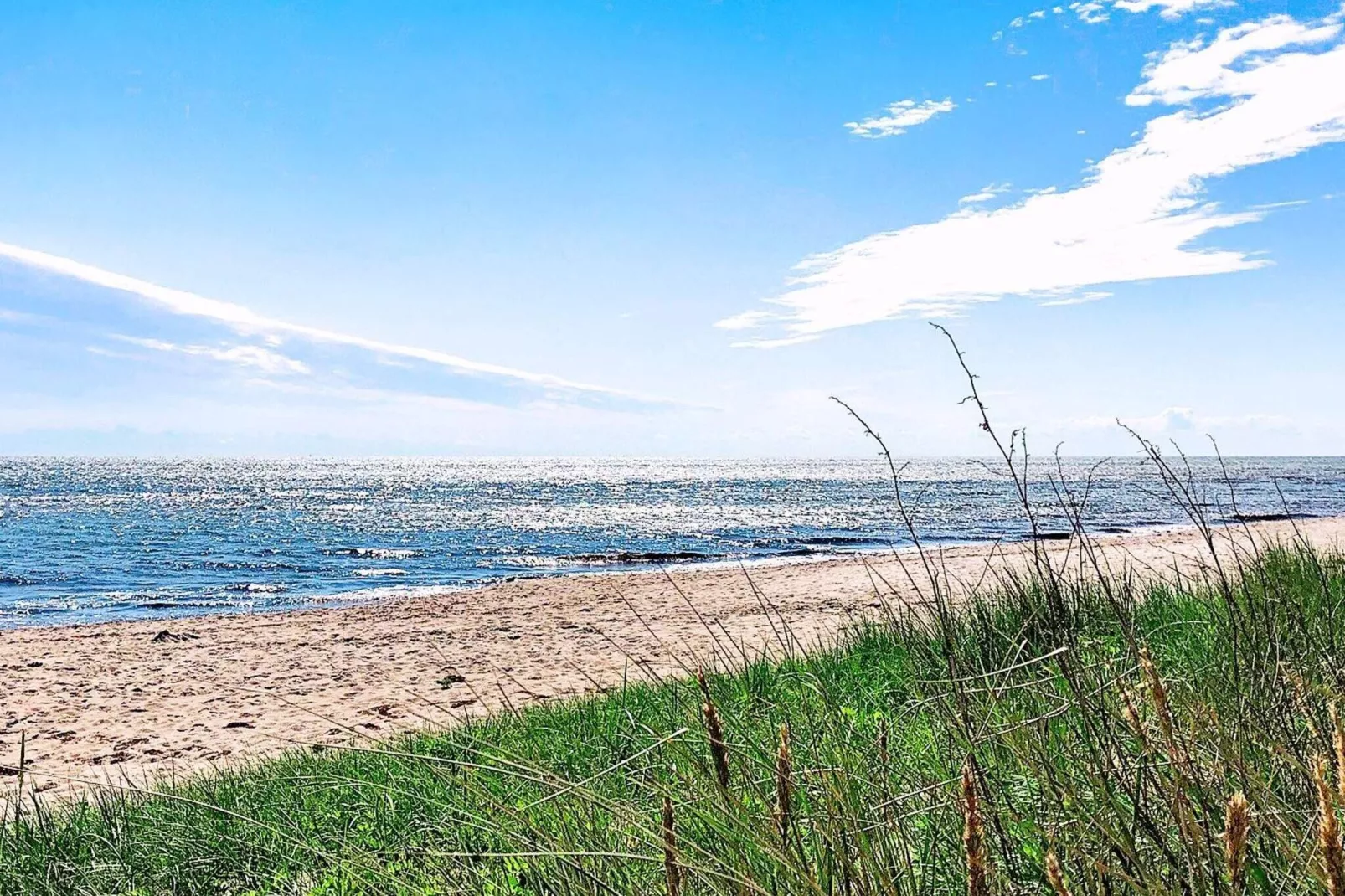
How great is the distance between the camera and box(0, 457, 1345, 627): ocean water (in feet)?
99.8

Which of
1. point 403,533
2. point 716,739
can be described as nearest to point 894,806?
point 716,739

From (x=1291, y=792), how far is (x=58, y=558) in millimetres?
45294

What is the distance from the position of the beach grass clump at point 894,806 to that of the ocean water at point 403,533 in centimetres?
313

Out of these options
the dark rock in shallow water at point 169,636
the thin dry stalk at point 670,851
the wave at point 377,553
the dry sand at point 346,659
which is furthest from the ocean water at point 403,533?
the dark rock in shallow water at point 169,636

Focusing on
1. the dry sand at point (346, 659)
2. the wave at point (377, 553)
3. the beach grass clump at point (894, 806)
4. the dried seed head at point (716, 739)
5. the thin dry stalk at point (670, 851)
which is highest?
the dried seed head at point (716, 739)

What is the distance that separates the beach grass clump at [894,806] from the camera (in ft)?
5.34

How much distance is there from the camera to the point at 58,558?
38.8 m

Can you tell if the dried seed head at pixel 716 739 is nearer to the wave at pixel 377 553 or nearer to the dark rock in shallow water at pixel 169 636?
the dark rock in shallow water at pixel 169 636

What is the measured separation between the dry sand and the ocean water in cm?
306

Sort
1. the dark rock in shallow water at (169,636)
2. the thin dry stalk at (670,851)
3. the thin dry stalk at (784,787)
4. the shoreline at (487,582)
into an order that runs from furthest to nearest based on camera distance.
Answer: the shoreline at (487,582) < the dark rock in shallow water at (169,636) < the thin dry stalk at (784,787) < the thin dry stalk at (670,851)

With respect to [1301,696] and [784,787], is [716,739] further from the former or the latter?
[1301,696]

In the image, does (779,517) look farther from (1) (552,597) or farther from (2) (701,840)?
(2) (701,840)

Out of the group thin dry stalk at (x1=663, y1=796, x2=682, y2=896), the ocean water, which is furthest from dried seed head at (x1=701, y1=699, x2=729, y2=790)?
the ocean water

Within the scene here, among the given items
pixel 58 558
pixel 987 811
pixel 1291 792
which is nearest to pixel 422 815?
pixel 987 811
